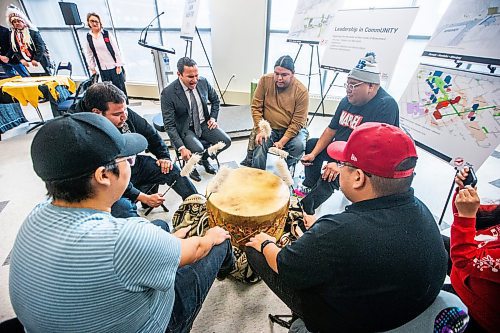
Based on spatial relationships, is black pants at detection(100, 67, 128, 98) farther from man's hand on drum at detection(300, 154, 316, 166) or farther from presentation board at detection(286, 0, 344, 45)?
man's hand on drum at detection(300, 154, 316, 166)

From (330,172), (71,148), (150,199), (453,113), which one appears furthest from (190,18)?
(71,148)

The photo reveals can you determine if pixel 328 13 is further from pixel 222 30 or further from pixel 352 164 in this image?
pixel 352 164

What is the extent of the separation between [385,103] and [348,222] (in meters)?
1.40

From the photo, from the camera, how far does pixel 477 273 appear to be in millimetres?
832

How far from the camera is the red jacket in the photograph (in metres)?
0.80

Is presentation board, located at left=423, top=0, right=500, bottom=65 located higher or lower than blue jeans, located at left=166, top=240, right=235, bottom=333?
higher

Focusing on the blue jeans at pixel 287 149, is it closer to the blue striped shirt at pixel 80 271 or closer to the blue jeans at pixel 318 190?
the blue jeans at pixel 318 190

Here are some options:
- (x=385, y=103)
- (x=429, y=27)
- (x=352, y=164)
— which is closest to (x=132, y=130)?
(x=352, y=164)

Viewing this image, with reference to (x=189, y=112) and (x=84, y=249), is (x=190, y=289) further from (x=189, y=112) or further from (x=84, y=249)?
(x=189, y=112)

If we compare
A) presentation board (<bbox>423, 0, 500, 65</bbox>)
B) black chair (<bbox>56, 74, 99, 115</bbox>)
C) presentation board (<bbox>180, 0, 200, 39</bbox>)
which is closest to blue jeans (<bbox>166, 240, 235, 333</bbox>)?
presentation board (<bbox>423, 0, 500, 65</bbox>)

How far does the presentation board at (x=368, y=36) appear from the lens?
2.12m

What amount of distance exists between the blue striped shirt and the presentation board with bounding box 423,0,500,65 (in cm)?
218

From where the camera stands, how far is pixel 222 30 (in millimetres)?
3973

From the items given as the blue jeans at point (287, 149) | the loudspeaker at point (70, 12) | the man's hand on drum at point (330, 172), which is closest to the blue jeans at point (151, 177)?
the blue jeans at point (287, 149)
